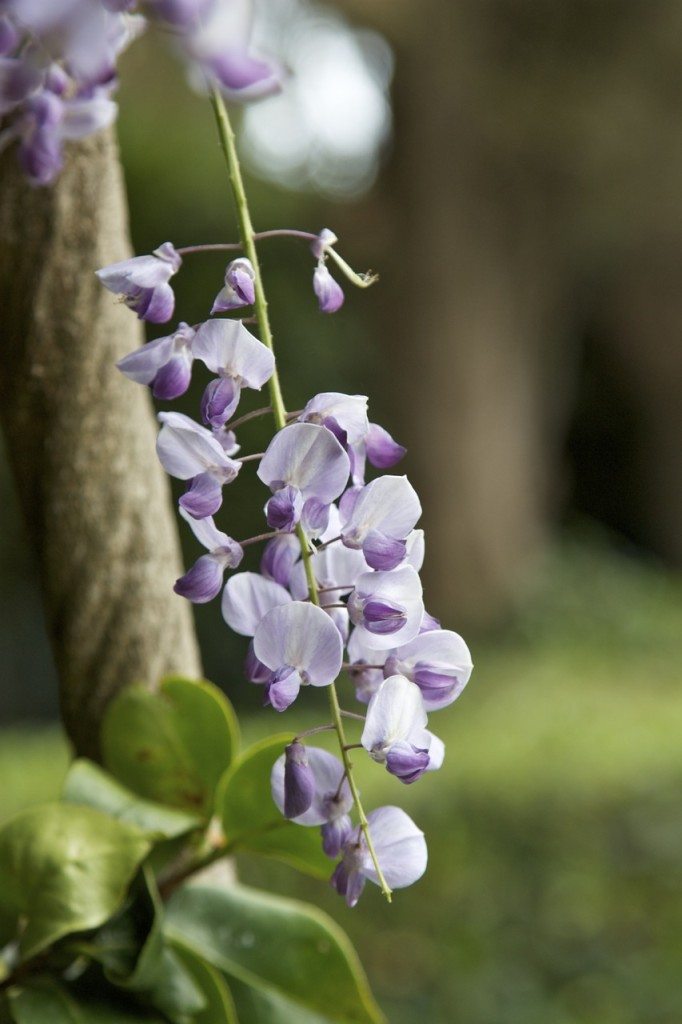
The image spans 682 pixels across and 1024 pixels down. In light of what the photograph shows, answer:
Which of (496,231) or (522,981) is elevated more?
(496,231)

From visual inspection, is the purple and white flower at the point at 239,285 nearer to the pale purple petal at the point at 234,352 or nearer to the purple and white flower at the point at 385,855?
the pale purple petal at the point at 234,352

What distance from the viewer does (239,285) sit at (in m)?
0.35

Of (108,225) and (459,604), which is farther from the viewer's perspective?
(459,604)

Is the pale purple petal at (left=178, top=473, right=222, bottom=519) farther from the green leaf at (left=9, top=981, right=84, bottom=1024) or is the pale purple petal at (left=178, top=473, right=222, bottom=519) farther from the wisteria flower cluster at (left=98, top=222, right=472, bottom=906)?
the green leaf at (left=9, top=981, right=84, bottom=1024)

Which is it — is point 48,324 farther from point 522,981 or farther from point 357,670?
point 522,981

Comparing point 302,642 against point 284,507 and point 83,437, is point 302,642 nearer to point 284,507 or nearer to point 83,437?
point 284,507

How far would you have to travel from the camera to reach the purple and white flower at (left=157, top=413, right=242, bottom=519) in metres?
0.35

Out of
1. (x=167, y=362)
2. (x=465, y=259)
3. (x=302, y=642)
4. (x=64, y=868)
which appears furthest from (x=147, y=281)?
(x=465, y=259)

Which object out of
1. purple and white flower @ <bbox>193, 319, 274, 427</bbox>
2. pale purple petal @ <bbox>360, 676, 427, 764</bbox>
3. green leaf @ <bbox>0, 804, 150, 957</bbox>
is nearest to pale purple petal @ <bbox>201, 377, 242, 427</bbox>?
purple and white flower @ <bbox>193, 319, 274, 427</bbox>

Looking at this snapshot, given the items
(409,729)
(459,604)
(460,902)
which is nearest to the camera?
(409,729)

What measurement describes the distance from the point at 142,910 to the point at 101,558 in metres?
0.18

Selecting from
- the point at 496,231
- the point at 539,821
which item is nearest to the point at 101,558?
the point at 539,821

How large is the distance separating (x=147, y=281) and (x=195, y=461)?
0.06 meters

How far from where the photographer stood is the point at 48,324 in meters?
0.57
